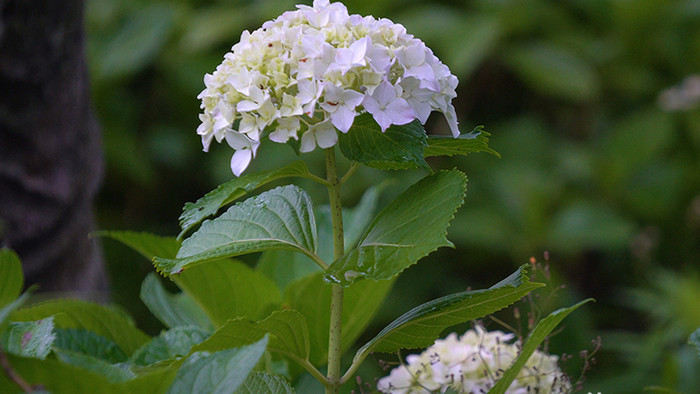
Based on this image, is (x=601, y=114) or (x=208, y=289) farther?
(x=601, y=114)

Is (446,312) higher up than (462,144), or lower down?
lower down

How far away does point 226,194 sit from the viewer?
1.55 ft

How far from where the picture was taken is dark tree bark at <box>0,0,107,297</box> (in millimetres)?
841

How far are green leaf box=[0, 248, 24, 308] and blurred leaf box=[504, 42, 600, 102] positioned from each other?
5.78ft

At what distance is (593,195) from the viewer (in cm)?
208

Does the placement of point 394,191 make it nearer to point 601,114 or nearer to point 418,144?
point 601,114

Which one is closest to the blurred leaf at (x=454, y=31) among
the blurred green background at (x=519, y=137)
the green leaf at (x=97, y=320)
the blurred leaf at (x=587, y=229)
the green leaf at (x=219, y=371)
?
the blurred green background at (x=519, y=137)

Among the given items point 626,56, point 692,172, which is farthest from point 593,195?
point 626,56

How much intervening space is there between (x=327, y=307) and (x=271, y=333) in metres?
0.21

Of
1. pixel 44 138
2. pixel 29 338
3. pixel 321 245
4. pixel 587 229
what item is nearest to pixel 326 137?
pixel 29 338

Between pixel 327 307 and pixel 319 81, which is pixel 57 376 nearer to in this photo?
pixel 319 81

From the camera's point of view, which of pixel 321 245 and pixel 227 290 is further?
pixel 321 245

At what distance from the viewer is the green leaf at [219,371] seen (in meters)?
0.37

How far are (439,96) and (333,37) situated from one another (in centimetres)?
9
